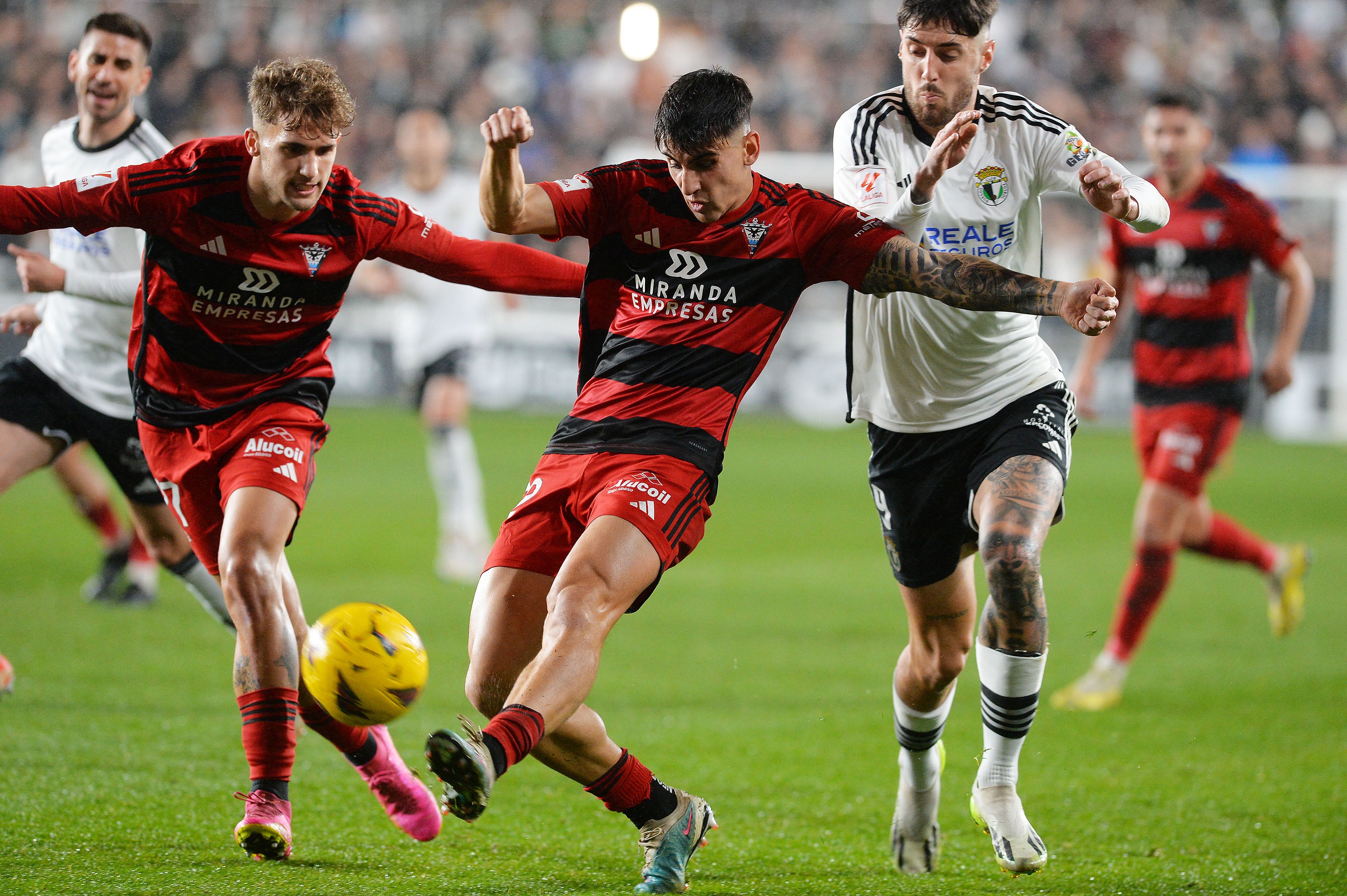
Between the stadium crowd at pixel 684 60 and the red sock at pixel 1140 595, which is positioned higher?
the stadium crowd at pixel 684 60

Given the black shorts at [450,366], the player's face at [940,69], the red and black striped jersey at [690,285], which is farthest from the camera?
the black shorts at [450,366]

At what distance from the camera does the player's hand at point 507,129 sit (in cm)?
387

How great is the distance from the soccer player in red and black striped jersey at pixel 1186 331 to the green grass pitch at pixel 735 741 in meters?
0.78

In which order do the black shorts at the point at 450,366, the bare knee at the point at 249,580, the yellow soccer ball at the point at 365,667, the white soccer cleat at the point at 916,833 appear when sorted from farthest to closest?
the black shorts at the point at 450,366 → the white soccer cleat at the point at 916,833 → the bare knee at the point at 249,580 → the yellow soccer ball at the point at 365,667

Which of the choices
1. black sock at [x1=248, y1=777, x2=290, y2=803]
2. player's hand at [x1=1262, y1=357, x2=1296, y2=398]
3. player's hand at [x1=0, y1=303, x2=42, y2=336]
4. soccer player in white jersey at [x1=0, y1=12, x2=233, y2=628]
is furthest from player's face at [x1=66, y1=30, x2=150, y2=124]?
player's hand at [x1=1262, y1=357, x2=1296, y2=398]

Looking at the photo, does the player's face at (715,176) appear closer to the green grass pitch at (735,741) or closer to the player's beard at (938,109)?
the player's beard at (938,109)

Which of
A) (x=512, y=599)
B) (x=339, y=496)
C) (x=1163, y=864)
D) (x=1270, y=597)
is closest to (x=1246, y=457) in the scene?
(x=1270, y=597)

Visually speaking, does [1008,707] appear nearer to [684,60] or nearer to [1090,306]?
[1090,306]

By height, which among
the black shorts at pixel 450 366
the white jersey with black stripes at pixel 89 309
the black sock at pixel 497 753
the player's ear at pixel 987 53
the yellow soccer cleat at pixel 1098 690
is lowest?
the yellow soccer cleat at pixel 1098 690

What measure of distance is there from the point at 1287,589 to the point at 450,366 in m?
5.80

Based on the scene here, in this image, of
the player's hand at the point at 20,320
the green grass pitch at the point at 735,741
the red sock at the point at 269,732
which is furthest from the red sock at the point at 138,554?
the red sock at the point at 269,732

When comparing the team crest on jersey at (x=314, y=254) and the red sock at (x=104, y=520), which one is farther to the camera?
the red sock at (x=104, y=520)

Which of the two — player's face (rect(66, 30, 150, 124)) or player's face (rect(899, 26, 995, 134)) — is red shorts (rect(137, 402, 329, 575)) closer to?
Result: player's face (rect(66, 30, 150, 124))

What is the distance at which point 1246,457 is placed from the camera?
55.5 ft
